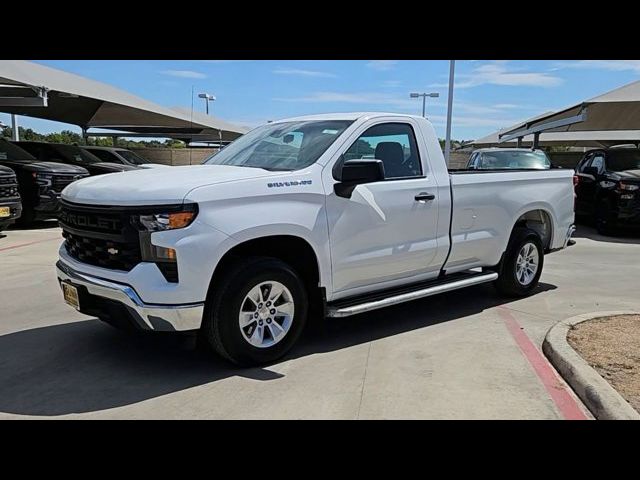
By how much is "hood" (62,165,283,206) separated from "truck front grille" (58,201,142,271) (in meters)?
0.08

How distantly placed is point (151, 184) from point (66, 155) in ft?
41.8

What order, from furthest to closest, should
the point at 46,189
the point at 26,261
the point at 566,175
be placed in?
the point at 46,189, the point at 26,261, the point at 566,175

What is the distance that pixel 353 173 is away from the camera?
4426 millimetres

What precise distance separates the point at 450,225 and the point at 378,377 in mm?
1954

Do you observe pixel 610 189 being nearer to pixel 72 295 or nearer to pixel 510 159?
pixel 510 159

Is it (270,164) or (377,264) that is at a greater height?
(270,164)

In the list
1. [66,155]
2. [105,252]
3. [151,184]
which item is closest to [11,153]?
[66,155]

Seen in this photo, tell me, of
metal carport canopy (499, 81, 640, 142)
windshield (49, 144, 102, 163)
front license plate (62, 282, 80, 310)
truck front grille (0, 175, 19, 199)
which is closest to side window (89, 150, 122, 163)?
windshield (49, 144, 102, 163)

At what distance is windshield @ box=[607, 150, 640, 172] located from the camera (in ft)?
39.6
